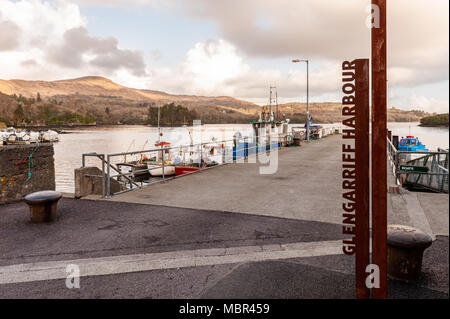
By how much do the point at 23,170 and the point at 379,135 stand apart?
9.50 m

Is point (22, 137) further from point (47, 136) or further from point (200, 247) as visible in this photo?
point (200, 247)

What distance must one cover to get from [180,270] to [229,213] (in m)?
3.13

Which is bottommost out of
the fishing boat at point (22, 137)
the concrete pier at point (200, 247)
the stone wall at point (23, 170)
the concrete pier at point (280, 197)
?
the concrete pier at point (200, 247)

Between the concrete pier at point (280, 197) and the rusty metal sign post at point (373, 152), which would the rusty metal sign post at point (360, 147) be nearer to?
the rusty metal sign post at point (373, 152)

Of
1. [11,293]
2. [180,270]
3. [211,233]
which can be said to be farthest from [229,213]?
[11,293]

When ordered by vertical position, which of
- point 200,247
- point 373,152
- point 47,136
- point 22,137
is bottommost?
point 200,247

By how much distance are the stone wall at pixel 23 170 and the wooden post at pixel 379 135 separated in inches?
362

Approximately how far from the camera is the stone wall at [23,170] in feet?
28.2

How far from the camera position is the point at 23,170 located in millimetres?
9125

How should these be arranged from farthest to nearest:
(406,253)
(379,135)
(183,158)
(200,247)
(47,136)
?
(47,136) → (183,158) → (200,247) → (406,253) → (379,135)

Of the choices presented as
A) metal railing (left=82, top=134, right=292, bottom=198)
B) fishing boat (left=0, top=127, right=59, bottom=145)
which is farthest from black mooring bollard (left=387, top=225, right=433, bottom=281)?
fishing boat (left=0, top=127, right=59, bottom=145)

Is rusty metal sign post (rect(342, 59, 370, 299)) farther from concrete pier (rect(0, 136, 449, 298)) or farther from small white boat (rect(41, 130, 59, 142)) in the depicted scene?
small white boat (rect(41, 130, 59, 142))

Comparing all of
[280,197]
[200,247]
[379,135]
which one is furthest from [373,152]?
[280,197]

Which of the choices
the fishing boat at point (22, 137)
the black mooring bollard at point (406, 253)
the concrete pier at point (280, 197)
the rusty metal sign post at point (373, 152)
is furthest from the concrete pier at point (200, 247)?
the fishing boat at point (22, 137)
